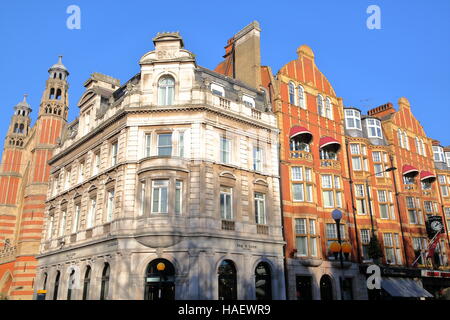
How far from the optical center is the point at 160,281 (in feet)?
77.0

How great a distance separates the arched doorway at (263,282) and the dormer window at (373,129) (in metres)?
20.6

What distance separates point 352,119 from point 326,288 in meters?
17.0

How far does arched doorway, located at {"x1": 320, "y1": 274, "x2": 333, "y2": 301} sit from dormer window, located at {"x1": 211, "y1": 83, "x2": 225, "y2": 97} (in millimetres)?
15893

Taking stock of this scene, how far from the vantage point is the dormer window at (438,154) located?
5028 centimetres

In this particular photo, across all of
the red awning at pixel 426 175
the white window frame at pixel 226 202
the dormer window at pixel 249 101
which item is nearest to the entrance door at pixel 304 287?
the white window frame at pixel 226 202

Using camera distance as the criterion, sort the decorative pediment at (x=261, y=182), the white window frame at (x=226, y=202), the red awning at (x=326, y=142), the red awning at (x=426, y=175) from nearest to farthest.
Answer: the white window frame at (x=226, y=202)
the decorative pediment at (x=261, y=182)
the red awning at (x=326, y=142)
the red awning at (x=426, y=175)

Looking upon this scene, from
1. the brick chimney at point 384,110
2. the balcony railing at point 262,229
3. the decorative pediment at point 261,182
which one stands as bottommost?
the balcony railing at point 262,229

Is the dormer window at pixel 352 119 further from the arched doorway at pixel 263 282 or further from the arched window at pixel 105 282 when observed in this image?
the arched window at pixel 105 282

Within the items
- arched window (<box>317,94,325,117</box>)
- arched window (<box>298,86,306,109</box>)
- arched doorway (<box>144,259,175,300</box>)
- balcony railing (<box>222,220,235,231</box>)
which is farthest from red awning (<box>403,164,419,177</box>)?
arched doorway (<box>144,259,175,300</box>)

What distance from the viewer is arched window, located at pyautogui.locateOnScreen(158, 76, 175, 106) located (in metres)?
27.5

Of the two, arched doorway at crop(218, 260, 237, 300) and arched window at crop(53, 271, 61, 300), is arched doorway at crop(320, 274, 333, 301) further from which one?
arched window at crop(53, 271, 61, 300)
